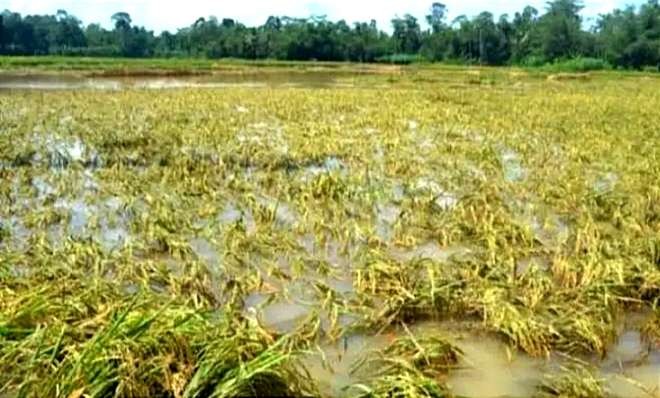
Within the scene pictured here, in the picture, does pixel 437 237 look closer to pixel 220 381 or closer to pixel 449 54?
pixel 220 381

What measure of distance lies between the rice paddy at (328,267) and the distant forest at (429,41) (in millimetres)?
55291

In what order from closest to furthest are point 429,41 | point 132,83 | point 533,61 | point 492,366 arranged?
point 492,366
point 132,83
point 533,61
point 429,41

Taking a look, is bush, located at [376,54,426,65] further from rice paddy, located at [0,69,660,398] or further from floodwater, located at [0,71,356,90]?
rice paddy, located at [0,69,660,398]

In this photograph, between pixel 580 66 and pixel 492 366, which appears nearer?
pixel 492 366

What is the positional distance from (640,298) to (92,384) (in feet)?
12.8

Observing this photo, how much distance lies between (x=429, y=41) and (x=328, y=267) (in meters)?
79.0

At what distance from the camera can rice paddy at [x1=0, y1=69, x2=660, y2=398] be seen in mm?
3805

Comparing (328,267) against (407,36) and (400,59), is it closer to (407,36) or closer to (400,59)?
(400,59)

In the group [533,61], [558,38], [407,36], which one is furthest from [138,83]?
[407,36]

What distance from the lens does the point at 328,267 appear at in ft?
19.7

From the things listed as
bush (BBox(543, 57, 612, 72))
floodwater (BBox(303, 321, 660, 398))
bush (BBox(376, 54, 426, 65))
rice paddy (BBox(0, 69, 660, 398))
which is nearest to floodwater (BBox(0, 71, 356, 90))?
rice paddy (BBox(0, 69, 660, 398))

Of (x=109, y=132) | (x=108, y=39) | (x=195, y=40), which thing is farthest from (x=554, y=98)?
(x=108, y=39)

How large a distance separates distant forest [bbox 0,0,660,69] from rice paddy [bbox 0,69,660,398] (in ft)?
181

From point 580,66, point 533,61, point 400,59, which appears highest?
point 400,59
